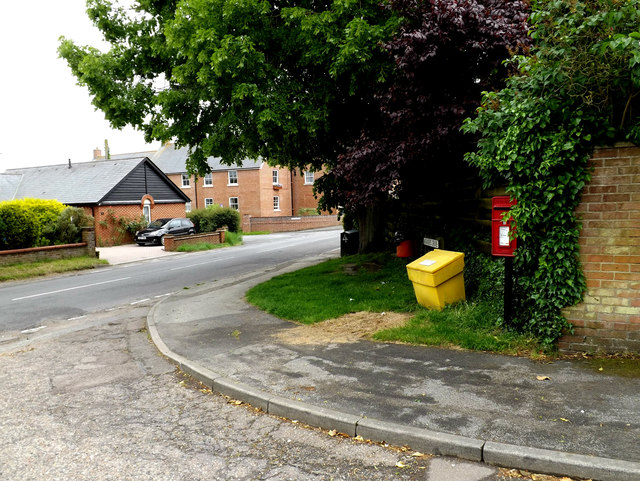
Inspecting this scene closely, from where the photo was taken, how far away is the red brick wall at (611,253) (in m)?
5.26

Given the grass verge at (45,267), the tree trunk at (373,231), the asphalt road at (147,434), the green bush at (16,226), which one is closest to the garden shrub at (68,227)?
the green bush at (16,226)

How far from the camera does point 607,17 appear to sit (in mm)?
4711

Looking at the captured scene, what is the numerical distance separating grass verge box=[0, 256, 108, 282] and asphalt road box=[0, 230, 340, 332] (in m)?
0.72

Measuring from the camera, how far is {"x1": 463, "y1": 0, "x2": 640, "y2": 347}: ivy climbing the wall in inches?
198

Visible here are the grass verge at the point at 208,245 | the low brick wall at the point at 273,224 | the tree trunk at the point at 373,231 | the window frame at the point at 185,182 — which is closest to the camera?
the tree trunk at the point at 373,231

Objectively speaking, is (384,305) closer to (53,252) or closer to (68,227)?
(53,252)

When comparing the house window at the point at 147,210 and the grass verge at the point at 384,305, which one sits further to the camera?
the house window at the point at 147,210

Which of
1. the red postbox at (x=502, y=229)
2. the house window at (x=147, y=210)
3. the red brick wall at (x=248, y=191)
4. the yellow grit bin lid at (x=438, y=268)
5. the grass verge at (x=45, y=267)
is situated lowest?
the grass verge at (x=45, y=267)

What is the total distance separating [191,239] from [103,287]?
50.3 feet

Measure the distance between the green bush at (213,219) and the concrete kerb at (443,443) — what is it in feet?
109

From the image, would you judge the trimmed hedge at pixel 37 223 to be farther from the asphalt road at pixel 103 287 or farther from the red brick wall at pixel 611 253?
the red brick wall at pixel 611 253

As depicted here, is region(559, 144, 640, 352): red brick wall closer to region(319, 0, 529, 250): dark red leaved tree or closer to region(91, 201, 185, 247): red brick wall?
region(319, 0, 529, 250): dark red leaved tree

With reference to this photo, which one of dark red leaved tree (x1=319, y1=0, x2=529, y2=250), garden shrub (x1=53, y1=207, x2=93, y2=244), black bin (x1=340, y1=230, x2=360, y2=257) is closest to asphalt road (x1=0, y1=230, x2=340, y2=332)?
garden shrub (x1=53, y1=207, x2=93, y2=244)

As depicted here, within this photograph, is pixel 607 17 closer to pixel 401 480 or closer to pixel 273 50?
pixel 401 480
